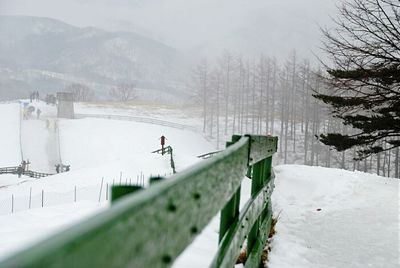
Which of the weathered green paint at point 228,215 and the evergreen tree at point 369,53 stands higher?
the evergreen tree at point 369,53

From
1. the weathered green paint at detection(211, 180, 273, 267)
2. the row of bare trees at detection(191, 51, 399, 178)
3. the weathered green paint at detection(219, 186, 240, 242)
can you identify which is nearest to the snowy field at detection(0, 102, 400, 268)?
the weathered green paint at detection(211, 180, 273, 267)

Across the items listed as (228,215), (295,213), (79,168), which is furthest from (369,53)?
(79,168)

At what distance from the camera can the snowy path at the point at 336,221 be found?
5.16m

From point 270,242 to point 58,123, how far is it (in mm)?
63466

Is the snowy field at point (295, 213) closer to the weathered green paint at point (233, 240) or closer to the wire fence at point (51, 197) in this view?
the wire fence at point (51, 197)

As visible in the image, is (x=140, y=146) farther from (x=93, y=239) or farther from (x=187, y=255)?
(x=93, y=239)

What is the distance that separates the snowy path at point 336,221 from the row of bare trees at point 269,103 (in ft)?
166

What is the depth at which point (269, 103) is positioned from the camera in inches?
3120

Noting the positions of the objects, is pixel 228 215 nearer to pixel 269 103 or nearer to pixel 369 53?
pixel 369 53

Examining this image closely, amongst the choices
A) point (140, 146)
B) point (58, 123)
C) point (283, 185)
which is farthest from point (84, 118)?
point (283, 185)

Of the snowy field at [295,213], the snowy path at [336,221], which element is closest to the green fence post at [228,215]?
the snowy field at [295,213]

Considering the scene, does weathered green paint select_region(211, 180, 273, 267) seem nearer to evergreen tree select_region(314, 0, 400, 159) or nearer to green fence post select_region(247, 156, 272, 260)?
green fence post select_region(247, 156, 272, 260)

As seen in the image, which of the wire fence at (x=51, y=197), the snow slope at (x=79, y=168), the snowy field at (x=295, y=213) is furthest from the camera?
the wire fence at (x=51, y=197)

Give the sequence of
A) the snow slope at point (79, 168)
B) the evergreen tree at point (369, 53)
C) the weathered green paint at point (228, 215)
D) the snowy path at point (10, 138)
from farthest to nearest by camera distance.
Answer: the snowy path at point (10, 138), the evergreen tree at point (369, 53), the snow slope at point (79, 168), the weathered green paint at point (228, 215)
